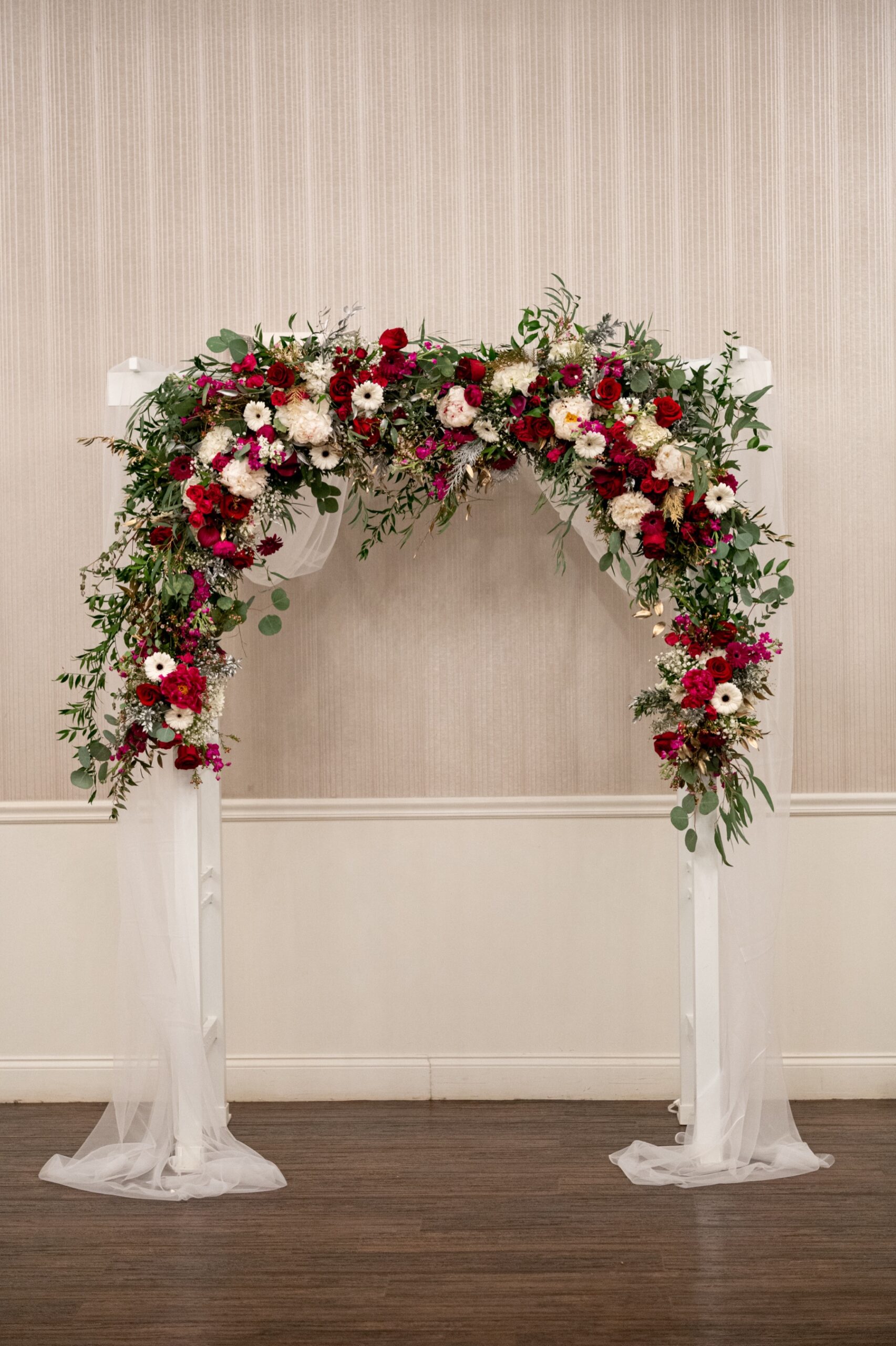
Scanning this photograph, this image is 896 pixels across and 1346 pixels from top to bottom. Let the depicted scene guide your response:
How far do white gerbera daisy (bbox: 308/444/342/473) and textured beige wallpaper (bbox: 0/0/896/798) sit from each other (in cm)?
70

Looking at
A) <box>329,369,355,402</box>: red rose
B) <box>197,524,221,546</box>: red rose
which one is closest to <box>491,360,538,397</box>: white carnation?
<box>329,369,355,402</box>: red rose

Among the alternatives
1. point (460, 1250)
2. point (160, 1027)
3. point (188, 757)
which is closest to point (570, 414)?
point (188, 757)

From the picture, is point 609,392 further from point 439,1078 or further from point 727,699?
point 439,1078

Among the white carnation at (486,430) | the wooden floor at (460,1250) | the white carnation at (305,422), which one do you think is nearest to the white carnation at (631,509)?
Answer: the white carnation at (486,430)

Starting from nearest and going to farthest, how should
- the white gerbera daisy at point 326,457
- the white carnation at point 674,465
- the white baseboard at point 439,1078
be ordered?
the white carnation at point 674,465 → the white gerbera daisy at point 326,457 → the white baseboard at point 439,1078

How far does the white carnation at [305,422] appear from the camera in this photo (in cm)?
292

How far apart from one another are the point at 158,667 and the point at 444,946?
57.3 inches

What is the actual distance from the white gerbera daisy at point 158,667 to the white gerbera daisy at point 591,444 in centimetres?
124

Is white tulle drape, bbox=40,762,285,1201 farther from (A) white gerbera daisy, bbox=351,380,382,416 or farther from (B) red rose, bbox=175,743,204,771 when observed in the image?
(A) white gerbera daisy, bbox=351,380,382,416

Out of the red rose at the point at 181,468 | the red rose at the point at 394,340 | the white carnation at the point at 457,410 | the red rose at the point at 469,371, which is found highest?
the red rose at the point at 394,340

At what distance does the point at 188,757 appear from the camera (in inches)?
117

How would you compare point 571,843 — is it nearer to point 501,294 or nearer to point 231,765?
point 231,765

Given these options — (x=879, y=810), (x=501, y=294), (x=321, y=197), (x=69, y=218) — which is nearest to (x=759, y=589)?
(x=879, y=810)

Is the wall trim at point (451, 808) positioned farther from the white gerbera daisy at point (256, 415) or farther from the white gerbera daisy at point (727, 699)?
the white gerbera daisy at point (256, 415)
